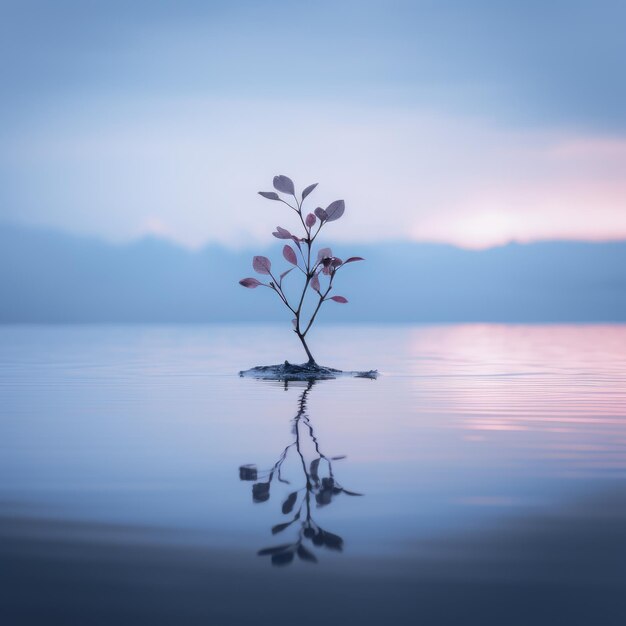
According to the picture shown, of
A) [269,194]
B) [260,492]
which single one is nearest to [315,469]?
[260,492]

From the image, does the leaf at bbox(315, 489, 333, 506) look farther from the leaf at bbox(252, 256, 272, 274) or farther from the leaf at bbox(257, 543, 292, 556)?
the leaf at bbox(252, 256, 272, 274)

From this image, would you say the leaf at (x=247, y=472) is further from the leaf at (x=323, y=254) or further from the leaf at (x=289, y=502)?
the leaf at (x=323, y=254)

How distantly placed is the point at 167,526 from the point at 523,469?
135 cm

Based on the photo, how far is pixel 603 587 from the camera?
148 cm

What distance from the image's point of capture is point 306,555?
1651mm

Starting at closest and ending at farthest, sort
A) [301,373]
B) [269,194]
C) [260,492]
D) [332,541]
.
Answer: [332,541], [260,492], [269,194], [301,373]

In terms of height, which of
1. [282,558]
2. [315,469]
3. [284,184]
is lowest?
[282,558]

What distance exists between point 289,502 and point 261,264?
4.92 m

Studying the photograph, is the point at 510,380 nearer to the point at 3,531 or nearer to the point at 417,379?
the point at 417,379

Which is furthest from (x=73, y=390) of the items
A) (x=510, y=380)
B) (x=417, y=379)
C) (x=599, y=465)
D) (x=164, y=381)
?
(x=599, y=465)

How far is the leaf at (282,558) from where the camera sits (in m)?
1.61

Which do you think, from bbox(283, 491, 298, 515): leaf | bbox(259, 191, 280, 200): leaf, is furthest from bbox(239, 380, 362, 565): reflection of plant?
bbox(259, 191, 280, 200): leaf

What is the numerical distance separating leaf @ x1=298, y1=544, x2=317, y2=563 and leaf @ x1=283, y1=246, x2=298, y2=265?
17.1ft

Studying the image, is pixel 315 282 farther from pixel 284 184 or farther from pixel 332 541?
pixel 332 541
